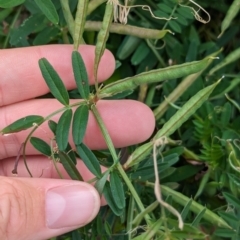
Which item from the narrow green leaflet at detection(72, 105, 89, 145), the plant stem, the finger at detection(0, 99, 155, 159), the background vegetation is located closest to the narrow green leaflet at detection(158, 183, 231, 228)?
the background vegetation

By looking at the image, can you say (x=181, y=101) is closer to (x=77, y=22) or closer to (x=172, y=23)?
(x=172, y=23)

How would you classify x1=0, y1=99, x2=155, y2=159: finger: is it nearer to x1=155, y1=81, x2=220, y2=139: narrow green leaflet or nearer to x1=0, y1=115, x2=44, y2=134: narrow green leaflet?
x1=0, y1=115, x2=44, y2=134: narrow green leaflet

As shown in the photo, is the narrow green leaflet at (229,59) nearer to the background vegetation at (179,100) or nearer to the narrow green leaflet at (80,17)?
the background vegetation at (179,100)

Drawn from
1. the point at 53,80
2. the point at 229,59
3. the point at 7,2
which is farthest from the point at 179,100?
the point at 7,2

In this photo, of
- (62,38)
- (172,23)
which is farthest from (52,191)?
(172,23)

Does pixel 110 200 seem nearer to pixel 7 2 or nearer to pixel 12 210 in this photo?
pixel 12 210

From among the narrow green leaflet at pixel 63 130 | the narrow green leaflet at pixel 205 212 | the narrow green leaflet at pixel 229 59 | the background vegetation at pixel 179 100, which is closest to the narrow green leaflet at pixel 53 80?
the narrow green leaflet at pixel 63 130
